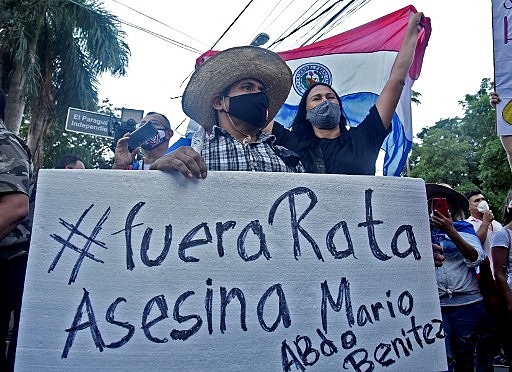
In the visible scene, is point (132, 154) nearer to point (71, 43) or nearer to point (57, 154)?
point (71, 43)

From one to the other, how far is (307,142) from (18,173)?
1.21 metres

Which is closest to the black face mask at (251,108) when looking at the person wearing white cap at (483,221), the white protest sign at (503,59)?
the white protest sign at (503,59)

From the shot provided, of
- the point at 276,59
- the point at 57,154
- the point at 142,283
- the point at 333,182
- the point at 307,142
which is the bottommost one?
the point at 142,283

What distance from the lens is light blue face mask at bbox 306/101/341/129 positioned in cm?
242

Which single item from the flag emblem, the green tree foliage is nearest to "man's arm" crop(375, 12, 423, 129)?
the flag emblem

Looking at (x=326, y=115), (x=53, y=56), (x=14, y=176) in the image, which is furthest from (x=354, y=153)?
(x=53, y=56)

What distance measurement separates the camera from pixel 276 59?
7.68ft

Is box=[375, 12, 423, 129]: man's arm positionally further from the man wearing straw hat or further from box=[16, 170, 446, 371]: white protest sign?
box=[16, 170, 446, 371]: white protest sign

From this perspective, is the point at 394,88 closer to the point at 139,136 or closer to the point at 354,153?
the point at 354,153

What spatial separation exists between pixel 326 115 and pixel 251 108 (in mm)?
531

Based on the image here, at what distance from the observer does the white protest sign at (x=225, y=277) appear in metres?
1.28

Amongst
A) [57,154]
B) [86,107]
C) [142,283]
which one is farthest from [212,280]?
[57,154]

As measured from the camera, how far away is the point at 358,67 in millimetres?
4301

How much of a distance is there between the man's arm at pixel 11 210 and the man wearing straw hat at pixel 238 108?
56 centimetres
